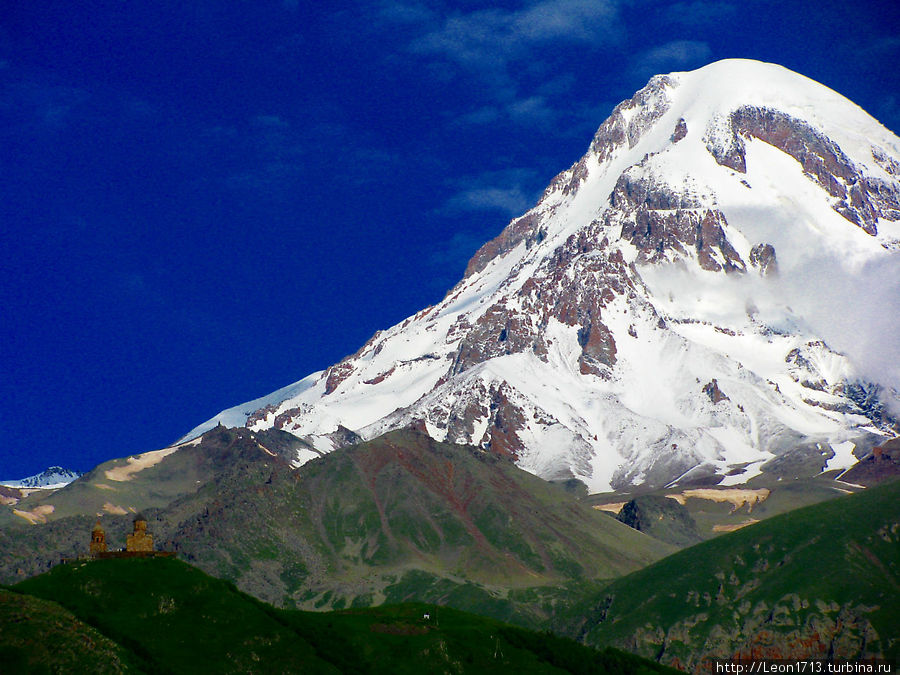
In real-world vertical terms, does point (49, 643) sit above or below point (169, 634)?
below

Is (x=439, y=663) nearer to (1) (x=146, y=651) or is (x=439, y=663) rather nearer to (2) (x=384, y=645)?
(2) (x=384, y=645)

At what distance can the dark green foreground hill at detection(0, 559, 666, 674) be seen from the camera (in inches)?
5797

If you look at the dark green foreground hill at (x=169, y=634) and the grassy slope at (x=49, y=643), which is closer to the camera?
the grassy slope at (x=49, y=643)

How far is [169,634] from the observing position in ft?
556

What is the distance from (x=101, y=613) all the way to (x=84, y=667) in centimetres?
2549

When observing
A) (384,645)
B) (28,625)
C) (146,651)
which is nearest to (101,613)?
(146,651)

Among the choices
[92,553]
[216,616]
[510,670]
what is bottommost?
[510,670]

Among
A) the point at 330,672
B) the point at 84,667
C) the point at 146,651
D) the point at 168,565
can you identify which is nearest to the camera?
the point at 84,667

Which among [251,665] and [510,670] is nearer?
[251,665]

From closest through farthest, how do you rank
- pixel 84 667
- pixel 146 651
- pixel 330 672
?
pixel 84 667, pixel 146 651, pixel 330 672

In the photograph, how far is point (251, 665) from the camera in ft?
550

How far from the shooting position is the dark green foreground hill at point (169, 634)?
147250 millimetres

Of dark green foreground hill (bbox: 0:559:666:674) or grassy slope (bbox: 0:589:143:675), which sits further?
dark green foreground hill (bbox: 0:559:666:674)

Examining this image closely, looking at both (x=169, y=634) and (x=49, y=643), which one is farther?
(x=169, y=634)
